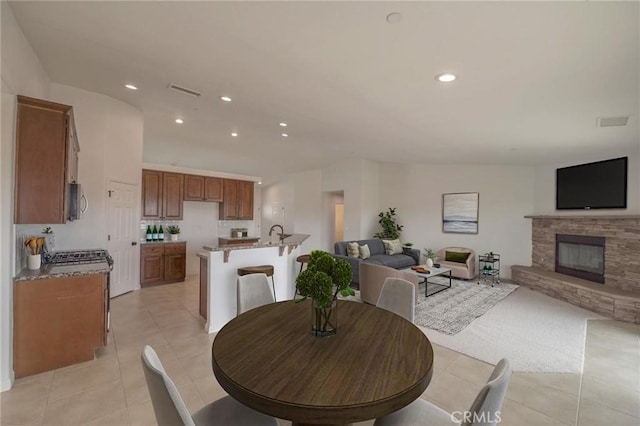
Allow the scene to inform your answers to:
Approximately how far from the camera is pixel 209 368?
2.53m

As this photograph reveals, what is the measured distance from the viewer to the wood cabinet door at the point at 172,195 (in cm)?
574

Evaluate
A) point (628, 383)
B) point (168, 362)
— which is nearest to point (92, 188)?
point (168, 362)

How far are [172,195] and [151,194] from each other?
0.38m

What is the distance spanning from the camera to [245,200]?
7113 mm

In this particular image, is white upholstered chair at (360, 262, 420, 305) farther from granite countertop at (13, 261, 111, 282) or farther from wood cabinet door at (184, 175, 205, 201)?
wood cabinet door at (184, 175, 205, 201)

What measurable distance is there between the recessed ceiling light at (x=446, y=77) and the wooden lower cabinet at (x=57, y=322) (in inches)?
145

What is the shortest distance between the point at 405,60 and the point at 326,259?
186cm

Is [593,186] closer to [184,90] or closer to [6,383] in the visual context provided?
[184,90]

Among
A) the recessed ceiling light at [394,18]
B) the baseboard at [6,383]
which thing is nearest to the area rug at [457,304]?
the recessed ceiling light at [394,18]

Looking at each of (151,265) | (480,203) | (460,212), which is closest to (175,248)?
(151,265)

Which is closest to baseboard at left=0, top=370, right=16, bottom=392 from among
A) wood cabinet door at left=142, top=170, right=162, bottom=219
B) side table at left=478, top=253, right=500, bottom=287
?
wood cabinet door at left=142, top=170, right=162, bottom=219

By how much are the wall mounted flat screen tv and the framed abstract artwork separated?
1.57 metres

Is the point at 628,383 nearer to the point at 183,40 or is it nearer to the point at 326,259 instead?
the point at 326,259

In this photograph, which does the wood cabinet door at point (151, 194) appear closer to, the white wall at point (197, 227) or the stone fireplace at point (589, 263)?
the white wall at point (197, 227)
